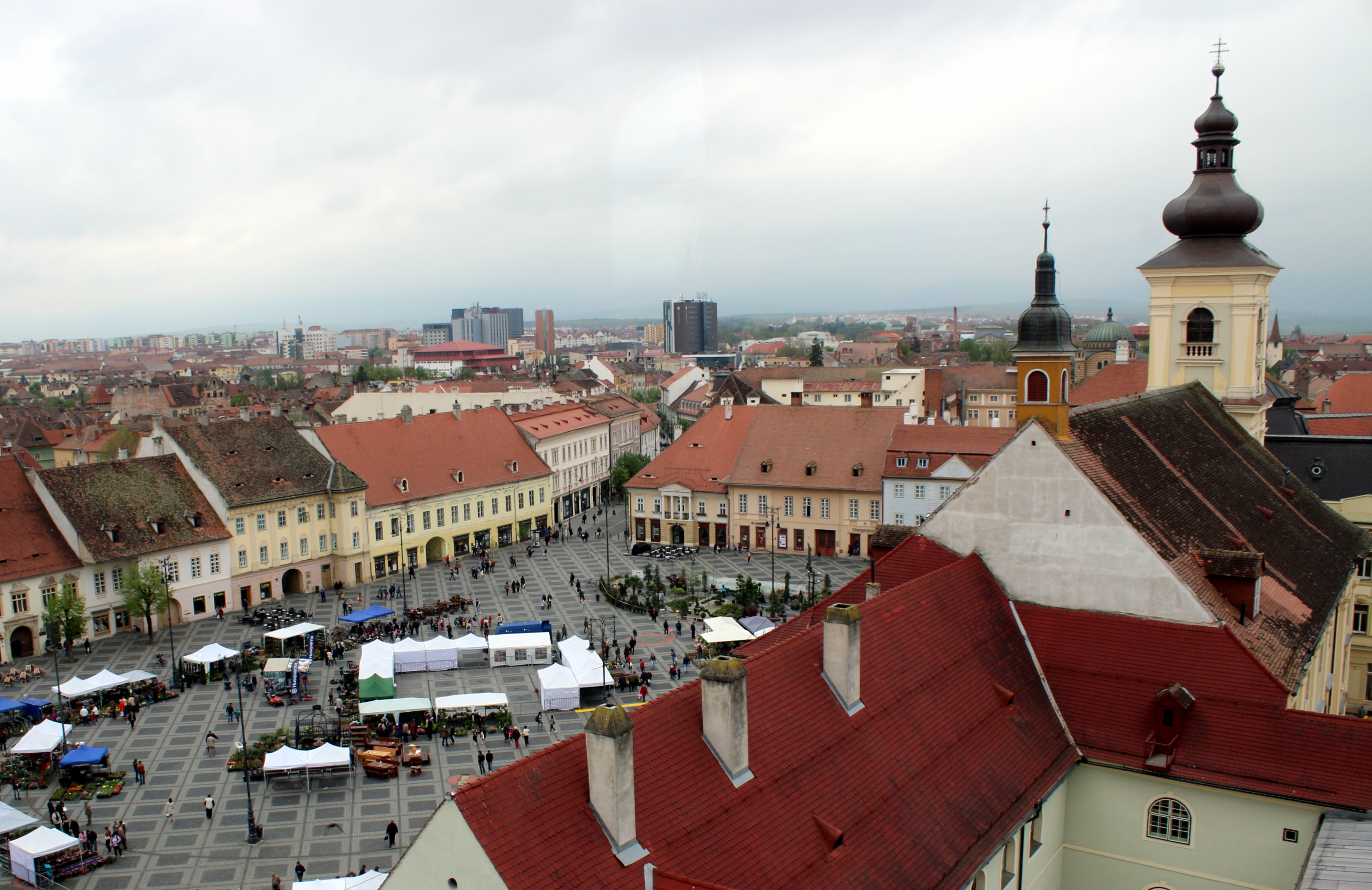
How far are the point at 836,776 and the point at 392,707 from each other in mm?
26628

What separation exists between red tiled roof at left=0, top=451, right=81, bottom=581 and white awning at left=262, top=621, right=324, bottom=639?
39.8 feet

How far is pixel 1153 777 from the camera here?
2327cm

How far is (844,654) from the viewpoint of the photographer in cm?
1978

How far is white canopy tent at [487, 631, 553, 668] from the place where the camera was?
48.3 meters

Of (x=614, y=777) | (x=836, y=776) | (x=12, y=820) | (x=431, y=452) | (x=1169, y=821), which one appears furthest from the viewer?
(x=431, y=452)

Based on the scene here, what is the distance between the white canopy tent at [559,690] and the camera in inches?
1665

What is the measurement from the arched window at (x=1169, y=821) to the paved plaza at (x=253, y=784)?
20.3 metres

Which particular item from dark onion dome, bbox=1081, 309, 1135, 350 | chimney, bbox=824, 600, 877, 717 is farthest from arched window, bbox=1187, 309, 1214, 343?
dark onion dome, bbox=1081, 309, 1135, 350

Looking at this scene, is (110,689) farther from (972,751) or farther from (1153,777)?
(1153,777)

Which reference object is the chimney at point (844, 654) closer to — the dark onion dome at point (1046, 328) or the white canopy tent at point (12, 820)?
the dark onion dome at point (1046, 328)

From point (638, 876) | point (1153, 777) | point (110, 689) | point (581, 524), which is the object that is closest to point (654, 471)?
point (581, 524)

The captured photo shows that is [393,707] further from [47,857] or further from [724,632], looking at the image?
[724,632]

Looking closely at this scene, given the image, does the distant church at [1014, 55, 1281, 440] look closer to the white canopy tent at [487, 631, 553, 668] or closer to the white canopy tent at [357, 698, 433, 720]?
the white canopy tent at [487, 631, 553, 668]

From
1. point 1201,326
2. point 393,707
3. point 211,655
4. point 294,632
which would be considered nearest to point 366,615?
point 294,632
